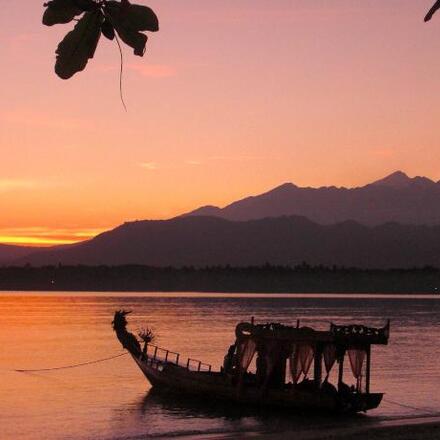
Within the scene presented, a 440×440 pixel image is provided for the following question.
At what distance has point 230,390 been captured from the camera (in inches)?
1238

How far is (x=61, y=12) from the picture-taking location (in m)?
2.09

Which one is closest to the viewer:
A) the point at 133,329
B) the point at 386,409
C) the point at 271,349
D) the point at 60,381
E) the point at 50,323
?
the point at 271,349

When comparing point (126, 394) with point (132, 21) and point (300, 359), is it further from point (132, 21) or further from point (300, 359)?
point (132, 21)

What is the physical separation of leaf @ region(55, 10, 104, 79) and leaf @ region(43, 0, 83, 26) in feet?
0.08

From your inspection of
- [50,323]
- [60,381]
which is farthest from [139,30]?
[50,323]

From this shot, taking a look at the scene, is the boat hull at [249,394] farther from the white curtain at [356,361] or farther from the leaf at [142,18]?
the leaf at [142,18]

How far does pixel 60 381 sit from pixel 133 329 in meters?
49.6

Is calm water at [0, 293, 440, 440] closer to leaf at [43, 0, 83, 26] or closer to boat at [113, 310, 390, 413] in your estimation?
boat at [113, 310, 390, 413]

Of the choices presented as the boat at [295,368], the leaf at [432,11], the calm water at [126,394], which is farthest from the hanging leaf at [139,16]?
the calm water at [126,394]

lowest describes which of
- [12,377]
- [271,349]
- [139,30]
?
[12,377]

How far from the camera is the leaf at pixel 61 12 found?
207 centimetres

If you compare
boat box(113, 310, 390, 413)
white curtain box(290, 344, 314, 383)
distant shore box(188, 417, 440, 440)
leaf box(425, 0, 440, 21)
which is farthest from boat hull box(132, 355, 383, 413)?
leaf box(425, 0, 440, 21)

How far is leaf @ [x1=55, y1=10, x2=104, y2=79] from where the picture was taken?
2066 millimetres

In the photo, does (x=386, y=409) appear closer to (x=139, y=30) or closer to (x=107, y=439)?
(x=107, y=439)
